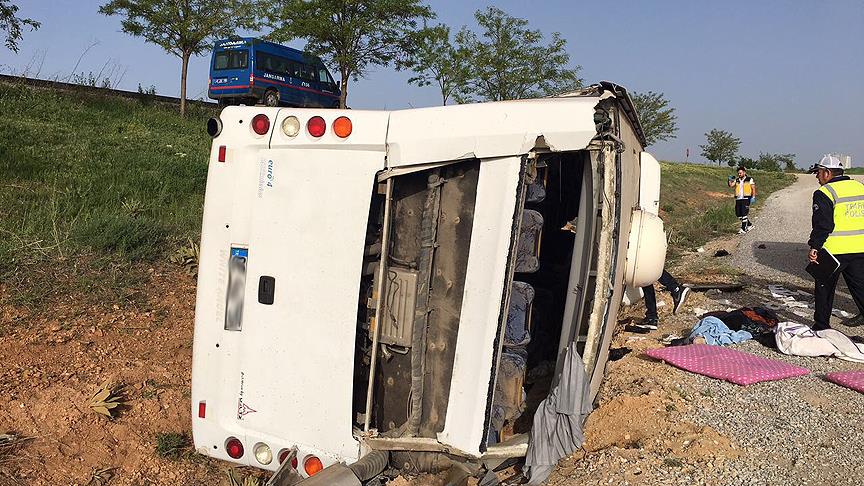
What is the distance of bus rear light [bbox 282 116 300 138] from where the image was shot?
2.96m

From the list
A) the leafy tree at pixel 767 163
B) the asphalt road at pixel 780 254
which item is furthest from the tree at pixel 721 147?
the asphalt road at pixel 780 254

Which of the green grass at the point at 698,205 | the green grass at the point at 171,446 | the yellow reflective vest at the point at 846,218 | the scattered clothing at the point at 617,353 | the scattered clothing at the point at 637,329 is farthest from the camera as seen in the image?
the green grass at the point at 698,205

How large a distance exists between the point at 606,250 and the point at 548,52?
23.4 metres

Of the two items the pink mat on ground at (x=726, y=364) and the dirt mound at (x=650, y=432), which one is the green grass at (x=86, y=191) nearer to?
the dirt mound at (x=650, y=432)

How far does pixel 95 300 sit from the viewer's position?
17.2ft

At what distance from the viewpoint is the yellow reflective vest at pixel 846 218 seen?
549 centimetres

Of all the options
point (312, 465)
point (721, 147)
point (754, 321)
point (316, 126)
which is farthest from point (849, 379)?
point (721, 147)

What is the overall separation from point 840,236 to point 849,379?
1.76 meters

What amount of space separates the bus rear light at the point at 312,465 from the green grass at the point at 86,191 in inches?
127

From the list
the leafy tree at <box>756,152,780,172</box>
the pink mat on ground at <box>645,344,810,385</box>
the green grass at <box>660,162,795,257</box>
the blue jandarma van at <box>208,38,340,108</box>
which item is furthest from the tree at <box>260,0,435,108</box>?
the leafy tree at <box>756,152,780,172</box>

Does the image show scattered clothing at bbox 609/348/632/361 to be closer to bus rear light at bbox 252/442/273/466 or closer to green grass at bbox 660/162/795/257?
bus rear light at bbox 252/442/273/466

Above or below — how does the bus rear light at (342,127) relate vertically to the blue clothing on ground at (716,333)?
above

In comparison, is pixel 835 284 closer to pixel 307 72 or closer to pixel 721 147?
pixel 307 72

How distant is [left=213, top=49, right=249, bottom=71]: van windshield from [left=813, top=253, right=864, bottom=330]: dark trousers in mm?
16683
